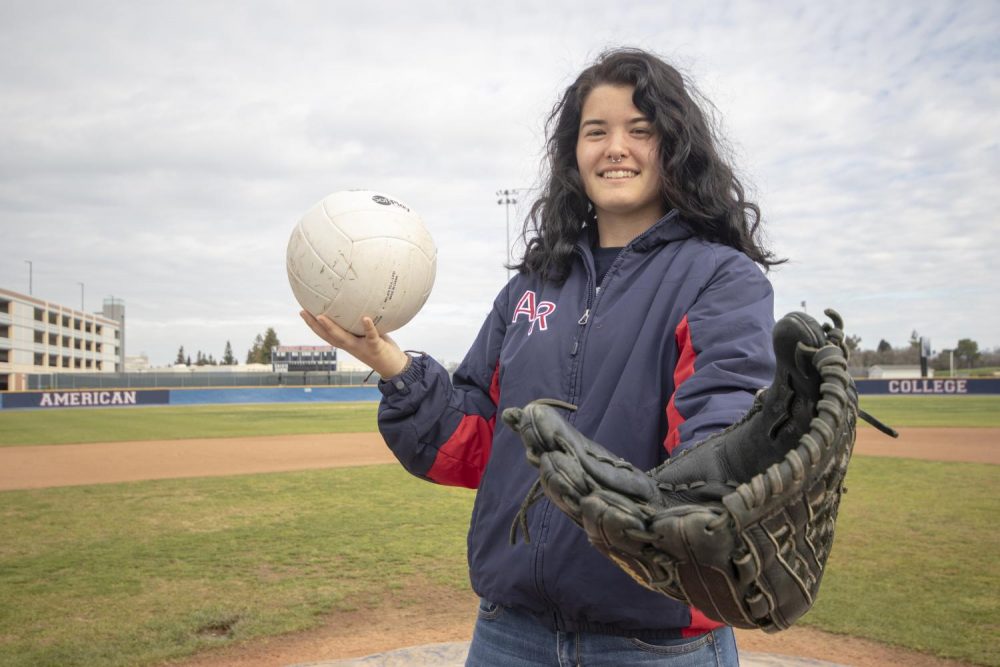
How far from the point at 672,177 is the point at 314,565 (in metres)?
5.80

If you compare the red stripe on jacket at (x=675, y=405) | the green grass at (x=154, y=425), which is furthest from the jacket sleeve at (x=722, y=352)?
the green grass at (x=154, y=425)

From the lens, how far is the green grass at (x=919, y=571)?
5117 mm

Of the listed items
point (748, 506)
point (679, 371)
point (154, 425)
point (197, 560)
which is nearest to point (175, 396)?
point (154, 425)

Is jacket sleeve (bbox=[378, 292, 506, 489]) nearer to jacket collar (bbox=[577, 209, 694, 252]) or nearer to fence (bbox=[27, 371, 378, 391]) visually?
jacket collar (bbox=[577, 209, 694, 252])

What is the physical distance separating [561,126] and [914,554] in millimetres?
6449

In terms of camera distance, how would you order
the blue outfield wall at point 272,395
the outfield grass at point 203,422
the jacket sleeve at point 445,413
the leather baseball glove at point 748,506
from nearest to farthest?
the leather baseball glove at point 748,506 → the jacket sleeve at point 445,413 → the outfield grass at point 203,422 → the blue outfield wall at point 272,395

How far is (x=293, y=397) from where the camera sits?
45.0 m

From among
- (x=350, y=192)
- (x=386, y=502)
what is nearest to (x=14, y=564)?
(x=386, y=502)

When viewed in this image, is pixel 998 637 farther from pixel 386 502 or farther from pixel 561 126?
pixel 386 502

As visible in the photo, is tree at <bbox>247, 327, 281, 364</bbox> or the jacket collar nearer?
the jacket collar

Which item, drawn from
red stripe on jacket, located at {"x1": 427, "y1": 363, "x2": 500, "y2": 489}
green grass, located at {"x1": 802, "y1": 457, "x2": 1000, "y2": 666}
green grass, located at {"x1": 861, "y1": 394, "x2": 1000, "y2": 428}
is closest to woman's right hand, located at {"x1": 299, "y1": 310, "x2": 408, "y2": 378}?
red stripe on jacket, located at {"x1": 427, "y1": 363, "x2": 500, "y2": 489}

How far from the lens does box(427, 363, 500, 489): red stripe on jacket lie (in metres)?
2.38

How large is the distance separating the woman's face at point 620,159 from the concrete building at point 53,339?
58.6 m

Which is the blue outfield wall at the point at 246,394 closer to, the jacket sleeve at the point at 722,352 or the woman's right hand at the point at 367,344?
the woman's right hand at the point at 367,344
